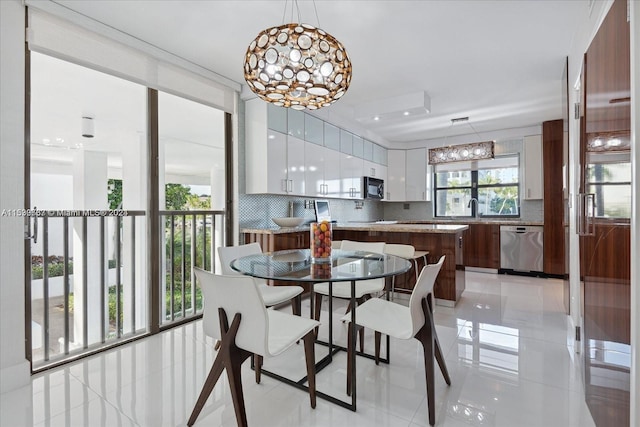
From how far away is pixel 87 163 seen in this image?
2.58 meters

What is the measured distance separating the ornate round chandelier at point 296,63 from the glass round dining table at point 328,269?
0.98m

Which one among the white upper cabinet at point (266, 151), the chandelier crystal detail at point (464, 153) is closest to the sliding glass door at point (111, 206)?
the white upper cabinet at point (266, 151)

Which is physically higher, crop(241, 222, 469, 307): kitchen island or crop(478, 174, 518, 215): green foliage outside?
crop(478, 174, 518, 215): green foliage outside

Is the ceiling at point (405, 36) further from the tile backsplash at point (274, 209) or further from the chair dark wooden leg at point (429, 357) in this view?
the chair dark wooden leg at point (429, 357)

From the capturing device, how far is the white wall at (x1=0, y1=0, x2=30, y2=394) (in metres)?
1.93

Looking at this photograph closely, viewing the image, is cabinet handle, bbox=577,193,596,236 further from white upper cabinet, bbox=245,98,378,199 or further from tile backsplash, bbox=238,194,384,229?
tile backsplash, bbox=238,194,384,229

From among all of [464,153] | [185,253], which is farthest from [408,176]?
[185,253]

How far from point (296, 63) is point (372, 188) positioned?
13.4 feet

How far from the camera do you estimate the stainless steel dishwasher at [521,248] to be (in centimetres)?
499

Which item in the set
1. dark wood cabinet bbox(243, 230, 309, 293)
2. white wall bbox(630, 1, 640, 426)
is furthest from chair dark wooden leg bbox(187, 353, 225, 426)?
dark wood cabinet bbox(243, 230, 309, 293)

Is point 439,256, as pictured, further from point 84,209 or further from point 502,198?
point 84,209

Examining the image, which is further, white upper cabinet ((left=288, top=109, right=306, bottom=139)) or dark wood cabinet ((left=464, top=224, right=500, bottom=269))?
dark wood cabinet ((left=464, top=224, right=500, bottom=269))

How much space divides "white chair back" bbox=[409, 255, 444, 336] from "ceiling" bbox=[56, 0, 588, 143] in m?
1.82

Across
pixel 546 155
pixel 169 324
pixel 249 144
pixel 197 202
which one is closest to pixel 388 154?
pixel 546 155
